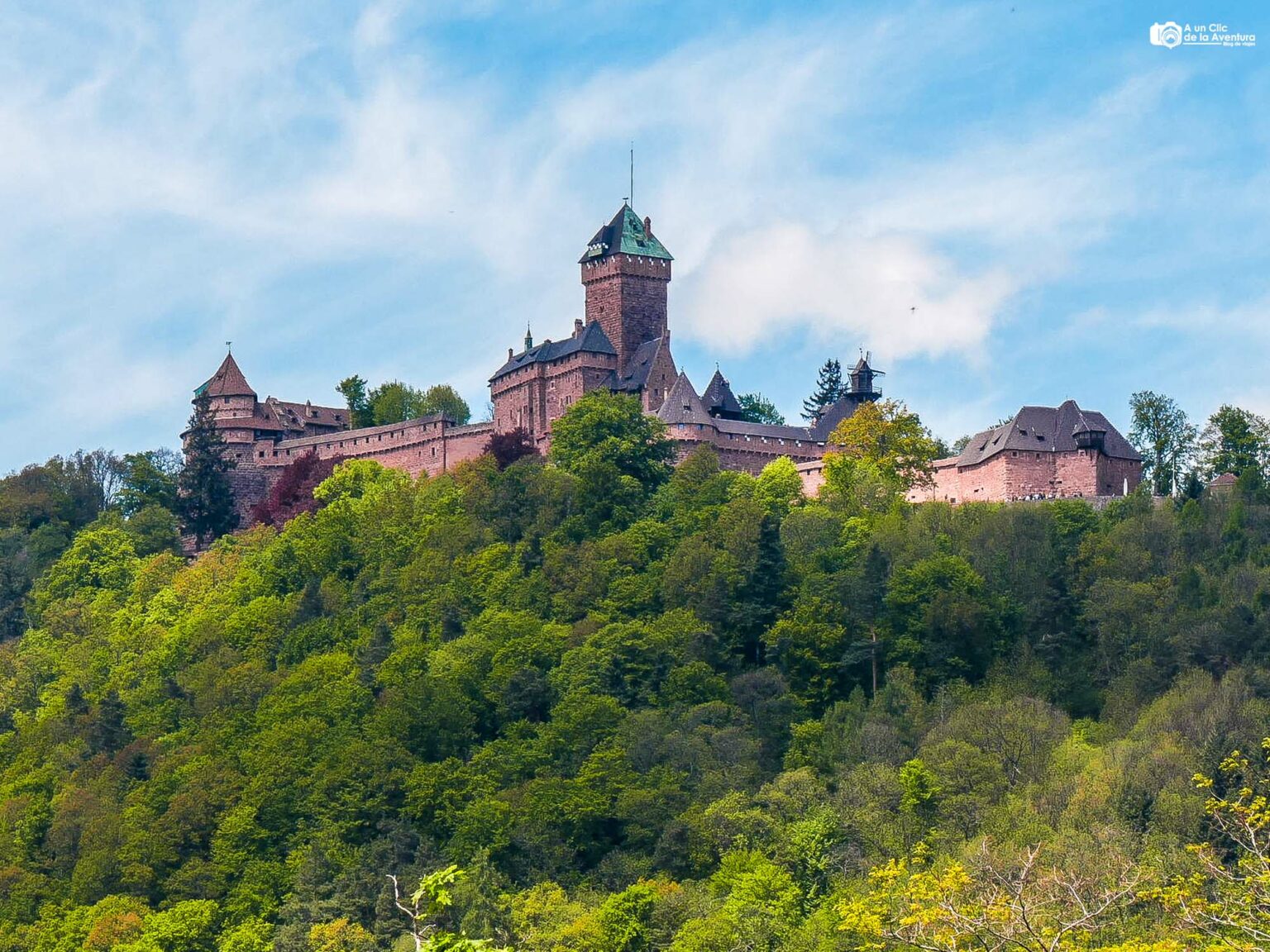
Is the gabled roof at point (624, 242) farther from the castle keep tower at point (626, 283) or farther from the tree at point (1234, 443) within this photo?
the tree at point (1234, 443)

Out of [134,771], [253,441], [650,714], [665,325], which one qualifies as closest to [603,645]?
[650,714]

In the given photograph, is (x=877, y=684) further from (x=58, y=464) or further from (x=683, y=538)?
(x=58, y=464)

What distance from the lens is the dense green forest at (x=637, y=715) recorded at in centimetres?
4994

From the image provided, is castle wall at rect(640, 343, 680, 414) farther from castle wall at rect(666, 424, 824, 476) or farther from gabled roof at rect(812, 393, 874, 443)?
gabled roof at rect(812, 393, 874, 443)

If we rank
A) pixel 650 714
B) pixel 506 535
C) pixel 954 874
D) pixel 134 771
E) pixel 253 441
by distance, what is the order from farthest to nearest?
pixel 253 441
pixel 506 535
pixel 134 771
pixel 650 714
pixel 954 874

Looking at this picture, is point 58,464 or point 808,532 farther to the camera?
point 58,464

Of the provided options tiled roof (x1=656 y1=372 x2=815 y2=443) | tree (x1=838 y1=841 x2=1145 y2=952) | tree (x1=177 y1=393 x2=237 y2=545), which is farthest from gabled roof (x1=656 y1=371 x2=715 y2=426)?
tree (x1=838 y1=841 x2=1145 y2=952)

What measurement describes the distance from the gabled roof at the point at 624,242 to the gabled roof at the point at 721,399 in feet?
15.4

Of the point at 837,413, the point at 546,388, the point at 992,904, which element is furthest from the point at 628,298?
the point at 992,904

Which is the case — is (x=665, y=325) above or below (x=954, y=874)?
above

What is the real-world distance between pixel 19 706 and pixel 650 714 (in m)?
27.5

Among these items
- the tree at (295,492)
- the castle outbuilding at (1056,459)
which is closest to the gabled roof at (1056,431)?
the castle outbuilding at (1056,459)

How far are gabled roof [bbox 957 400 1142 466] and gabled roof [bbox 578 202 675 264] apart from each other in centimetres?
1677

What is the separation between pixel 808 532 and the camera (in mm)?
67562
